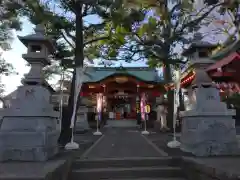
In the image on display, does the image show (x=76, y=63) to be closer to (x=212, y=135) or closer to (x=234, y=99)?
(x=212, y=135)

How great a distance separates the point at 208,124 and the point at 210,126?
87mm

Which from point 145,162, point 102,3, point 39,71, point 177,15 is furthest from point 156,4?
point 145,162

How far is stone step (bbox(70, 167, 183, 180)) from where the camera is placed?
6367mm

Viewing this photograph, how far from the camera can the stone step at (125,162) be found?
22.5 ft

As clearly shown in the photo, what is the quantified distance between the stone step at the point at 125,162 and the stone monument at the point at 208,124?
1.01 meters

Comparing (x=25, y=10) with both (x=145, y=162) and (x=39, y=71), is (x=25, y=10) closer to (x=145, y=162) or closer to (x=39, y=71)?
(x=39, y=71)

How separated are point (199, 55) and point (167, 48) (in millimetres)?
6578

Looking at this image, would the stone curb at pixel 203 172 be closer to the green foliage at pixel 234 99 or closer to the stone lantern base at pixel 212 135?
the stone lantern base at pixel 212 135

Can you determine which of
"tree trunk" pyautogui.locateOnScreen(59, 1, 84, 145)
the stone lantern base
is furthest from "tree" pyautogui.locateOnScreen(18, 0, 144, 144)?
the stone lantern base

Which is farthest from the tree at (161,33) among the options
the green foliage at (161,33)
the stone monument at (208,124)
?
the stone monument at (208,124)

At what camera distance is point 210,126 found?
7523 millimetres

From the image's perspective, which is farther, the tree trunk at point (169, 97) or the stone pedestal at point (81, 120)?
the stone pedestal at point (81, 120)

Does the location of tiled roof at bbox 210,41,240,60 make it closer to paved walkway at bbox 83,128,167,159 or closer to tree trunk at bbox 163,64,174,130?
paved walkway at bbox 83,128,167,159

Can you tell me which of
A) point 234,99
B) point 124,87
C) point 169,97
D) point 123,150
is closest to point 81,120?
point 169,97
